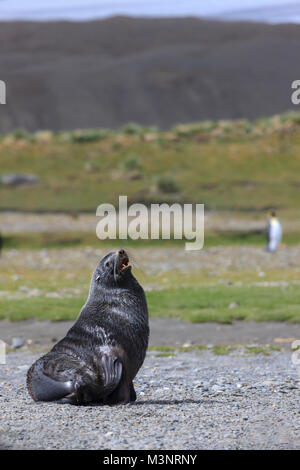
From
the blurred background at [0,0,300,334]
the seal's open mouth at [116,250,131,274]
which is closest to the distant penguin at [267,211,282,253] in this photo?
the blurred background at [0,0,300,334]

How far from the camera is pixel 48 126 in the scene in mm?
104938

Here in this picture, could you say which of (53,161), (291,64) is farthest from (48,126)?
(53,161)

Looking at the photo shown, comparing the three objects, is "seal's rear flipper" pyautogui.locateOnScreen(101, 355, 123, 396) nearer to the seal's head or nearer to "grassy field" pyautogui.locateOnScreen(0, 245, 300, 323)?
the seal's head

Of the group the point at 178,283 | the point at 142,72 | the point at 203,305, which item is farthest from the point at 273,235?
the point at 142,72

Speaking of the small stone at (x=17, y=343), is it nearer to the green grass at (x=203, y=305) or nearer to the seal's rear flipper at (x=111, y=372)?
the green grass at (x=203, y=305)

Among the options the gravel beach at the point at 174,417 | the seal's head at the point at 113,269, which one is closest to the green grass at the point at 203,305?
the gravel beach at the point at 174,417

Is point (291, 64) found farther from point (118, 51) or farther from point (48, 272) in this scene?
point (48, 272)

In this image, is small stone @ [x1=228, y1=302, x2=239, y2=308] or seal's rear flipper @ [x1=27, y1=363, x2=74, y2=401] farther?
small stone @ [x1=228, y1=302, x2=239, y2=308]

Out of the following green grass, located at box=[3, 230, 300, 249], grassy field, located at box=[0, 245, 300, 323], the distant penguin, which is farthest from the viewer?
green grass, located at box=[3, 230, 300, 249]

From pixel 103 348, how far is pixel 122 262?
0.85m

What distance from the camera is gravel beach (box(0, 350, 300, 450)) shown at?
708 cm

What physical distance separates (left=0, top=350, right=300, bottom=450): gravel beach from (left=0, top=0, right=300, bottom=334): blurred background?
142 cm

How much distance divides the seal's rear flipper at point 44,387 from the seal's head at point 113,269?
3.39 feet

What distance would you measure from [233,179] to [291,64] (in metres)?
A: 94.0
